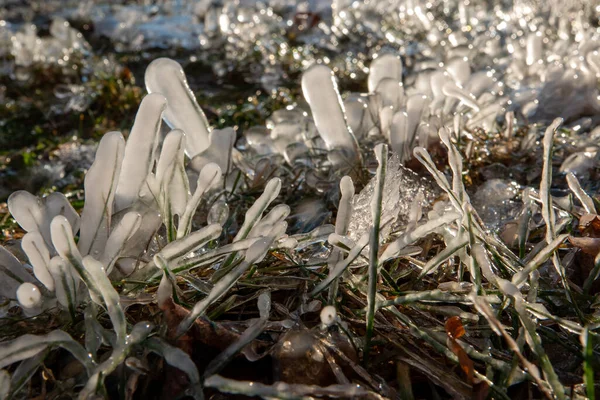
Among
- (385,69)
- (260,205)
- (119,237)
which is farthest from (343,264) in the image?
(385,69)

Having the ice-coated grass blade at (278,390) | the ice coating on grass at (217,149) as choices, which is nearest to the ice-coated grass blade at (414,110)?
the ice coating on grass at (217,149)

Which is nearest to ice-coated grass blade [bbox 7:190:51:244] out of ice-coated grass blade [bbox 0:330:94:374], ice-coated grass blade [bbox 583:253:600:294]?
ice-coated grass blade [bbox 0:330:94:374]

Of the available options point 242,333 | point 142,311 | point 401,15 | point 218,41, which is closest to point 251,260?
point 242,333

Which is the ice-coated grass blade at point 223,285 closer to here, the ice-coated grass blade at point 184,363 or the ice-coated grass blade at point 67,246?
the ice-coated grass blade at point 184,363

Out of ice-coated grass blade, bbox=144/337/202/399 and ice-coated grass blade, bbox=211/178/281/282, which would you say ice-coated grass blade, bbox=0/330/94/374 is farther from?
ice-coated grass blade, bbox=211/178/281/282

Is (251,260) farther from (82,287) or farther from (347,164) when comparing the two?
(347,164)

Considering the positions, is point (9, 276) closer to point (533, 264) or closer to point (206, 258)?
point (206, 258)

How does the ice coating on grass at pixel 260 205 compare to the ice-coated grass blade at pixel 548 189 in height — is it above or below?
above
